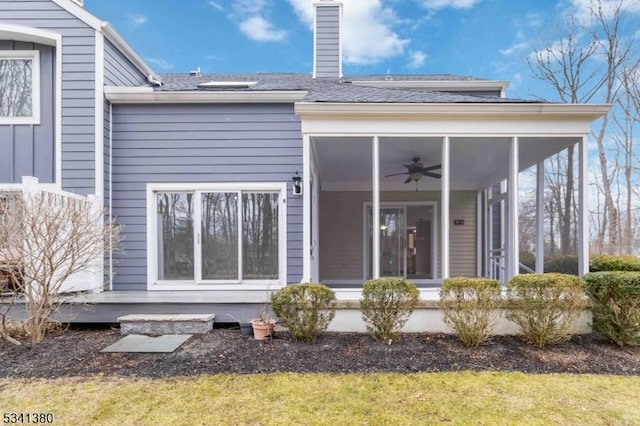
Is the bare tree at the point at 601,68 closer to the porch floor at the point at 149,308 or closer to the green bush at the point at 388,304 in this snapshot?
the green bush at the point at 388,304

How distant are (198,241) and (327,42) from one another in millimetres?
6286

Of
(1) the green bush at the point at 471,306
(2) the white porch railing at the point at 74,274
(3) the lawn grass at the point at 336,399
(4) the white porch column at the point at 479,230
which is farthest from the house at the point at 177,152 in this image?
(4) the white porch column at the point at 479,230

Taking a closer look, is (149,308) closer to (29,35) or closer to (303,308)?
(303,308)

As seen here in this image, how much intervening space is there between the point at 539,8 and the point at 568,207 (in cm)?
755

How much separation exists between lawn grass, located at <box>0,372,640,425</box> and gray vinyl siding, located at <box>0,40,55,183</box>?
3.81 m

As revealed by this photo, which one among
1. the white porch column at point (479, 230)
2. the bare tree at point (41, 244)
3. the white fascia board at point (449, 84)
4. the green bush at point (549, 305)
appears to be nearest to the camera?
the green bush at point (549, 305)

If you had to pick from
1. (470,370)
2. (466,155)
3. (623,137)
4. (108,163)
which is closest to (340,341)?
(470,370)

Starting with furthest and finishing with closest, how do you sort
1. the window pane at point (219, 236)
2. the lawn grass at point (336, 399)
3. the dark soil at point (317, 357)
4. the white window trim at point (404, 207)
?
the white window trim at point (404, 207)
the window pane at point (219, 236)
the dark soil at point (317, 357)
the lawn grass at point (336, 399)

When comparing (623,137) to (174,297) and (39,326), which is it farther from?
(39,326)

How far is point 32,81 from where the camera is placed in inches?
229

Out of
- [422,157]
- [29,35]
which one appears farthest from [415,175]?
[29,35]

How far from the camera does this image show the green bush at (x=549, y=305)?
398 centimetres

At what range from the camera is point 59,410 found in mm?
2820

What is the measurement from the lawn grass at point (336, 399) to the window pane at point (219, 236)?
9.10 feet
